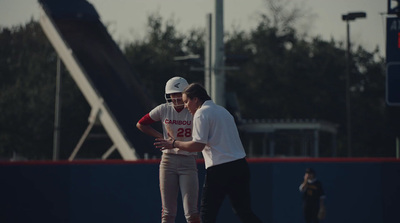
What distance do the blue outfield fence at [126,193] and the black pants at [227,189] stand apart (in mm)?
4138

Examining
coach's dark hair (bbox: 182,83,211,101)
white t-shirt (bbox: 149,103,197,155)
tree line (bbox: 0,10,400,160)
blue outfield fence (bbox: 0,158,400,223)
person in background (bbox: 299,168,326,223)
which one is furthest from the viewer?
tree line (bbox: 0,10,400,160)

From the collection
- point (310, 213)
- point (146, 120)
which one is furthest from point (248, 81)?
point (146, 120)

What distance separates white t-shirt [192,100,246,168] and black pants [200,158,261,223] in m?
0.07

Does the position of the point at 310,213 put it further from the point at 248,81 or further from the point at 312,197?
the point at 248,81

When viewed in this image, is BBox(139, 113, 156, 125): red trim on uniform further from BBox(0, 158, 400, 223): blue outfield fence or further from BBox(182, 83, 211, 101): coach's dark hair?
BBox(0, 158, 400, 223): blue outfield fence

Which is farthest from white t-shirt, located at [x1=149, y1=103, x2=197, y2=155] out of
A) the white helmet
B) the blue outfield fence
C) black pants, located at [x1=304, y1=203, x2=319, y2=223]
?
black pants, located at [x1=304, y1=203, x2=319, y2=223]

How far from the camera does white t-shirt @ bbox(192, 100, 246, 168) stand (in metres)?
6.73

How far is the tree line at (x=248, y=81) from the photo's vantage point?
43750 mm

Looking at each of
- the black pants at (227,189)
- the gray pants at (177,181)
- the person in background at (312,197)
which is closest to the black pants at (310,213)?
the person in background at (312,197)

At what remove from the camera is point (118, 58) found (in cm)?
2592

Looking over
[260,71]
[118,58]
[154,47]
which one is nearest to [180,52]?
[154,47]

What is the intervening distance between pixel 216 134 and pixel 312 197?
540 centimetres

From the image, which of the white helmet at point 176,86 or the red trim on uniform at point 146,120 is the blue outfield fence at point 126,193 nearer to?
the red trim on uniform at point 146,120

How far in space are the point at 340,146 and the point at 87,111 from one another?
1771 cm
